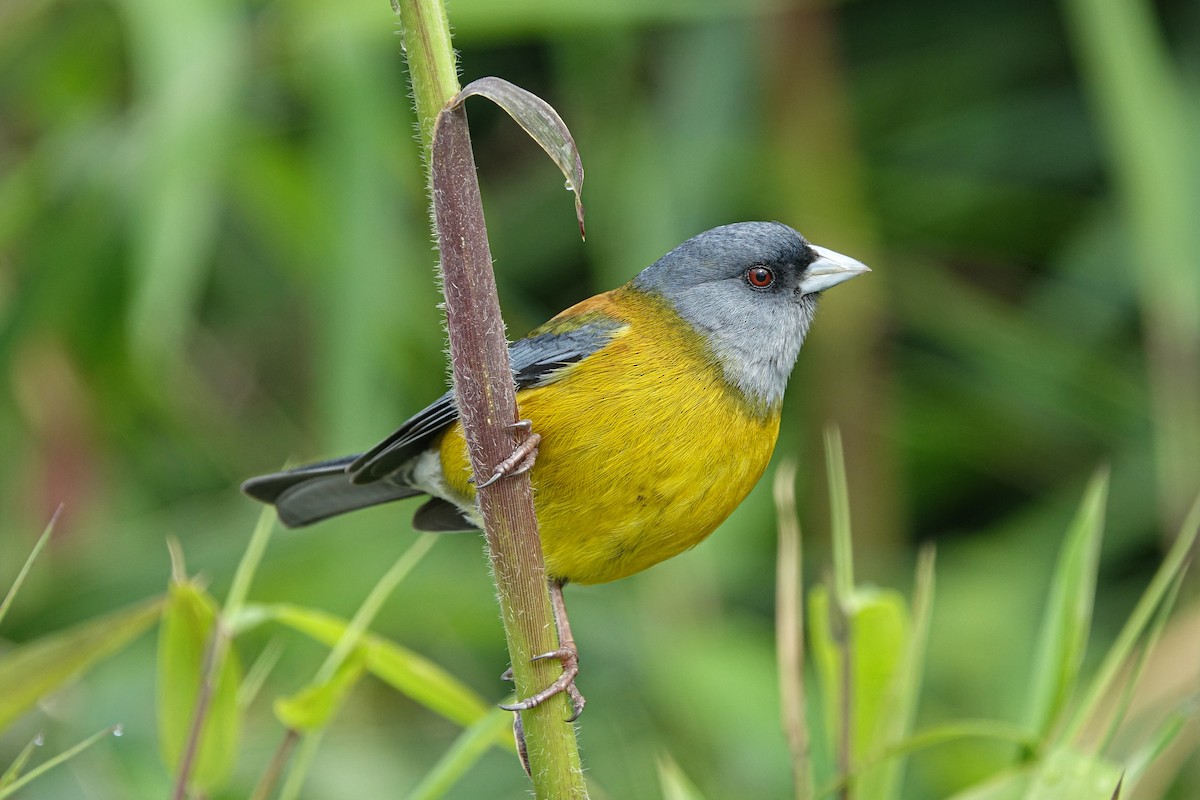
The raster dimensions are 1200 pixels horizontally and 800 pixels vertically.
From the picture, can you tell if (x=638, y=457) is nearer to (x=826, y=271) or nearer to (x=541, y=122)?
(x=826, y=271)

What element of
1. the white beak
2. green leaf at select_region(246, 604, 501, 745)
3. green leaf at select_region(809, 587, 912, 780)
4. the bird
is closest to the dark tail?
the bird

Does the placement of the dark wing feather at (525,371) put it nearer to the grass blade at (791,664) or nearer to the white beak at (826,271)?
the white beak at (826,271)

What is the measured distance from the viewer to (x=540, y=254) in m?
4.45

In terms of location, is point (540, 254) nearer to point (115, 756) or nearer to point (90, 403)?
point (90, 403)

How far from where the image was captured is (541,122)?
132 cm

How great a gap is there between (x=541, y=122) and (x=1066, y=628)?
111 cm

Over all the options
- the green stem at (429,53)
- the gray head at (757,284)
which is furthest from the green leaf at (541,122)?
the gray head at (757,284)

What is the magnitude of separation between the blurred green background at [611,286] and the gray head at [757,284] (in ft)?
3.81

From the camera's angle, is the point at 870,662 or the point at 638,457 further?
the point at 638,457

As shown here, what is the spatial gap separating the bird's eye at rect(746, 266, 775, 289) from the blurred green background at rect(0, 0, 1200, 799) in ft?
4.03

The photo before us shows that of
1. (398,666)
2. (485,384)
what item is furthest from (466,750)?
(485,384)

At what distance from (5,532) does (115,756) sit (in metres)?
1.21

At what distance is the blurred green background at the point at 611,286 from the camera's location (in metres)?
3.51

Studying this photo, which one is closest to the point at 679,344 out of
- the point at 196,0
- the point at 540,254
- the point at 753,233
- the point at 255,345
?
the point at 753,233
